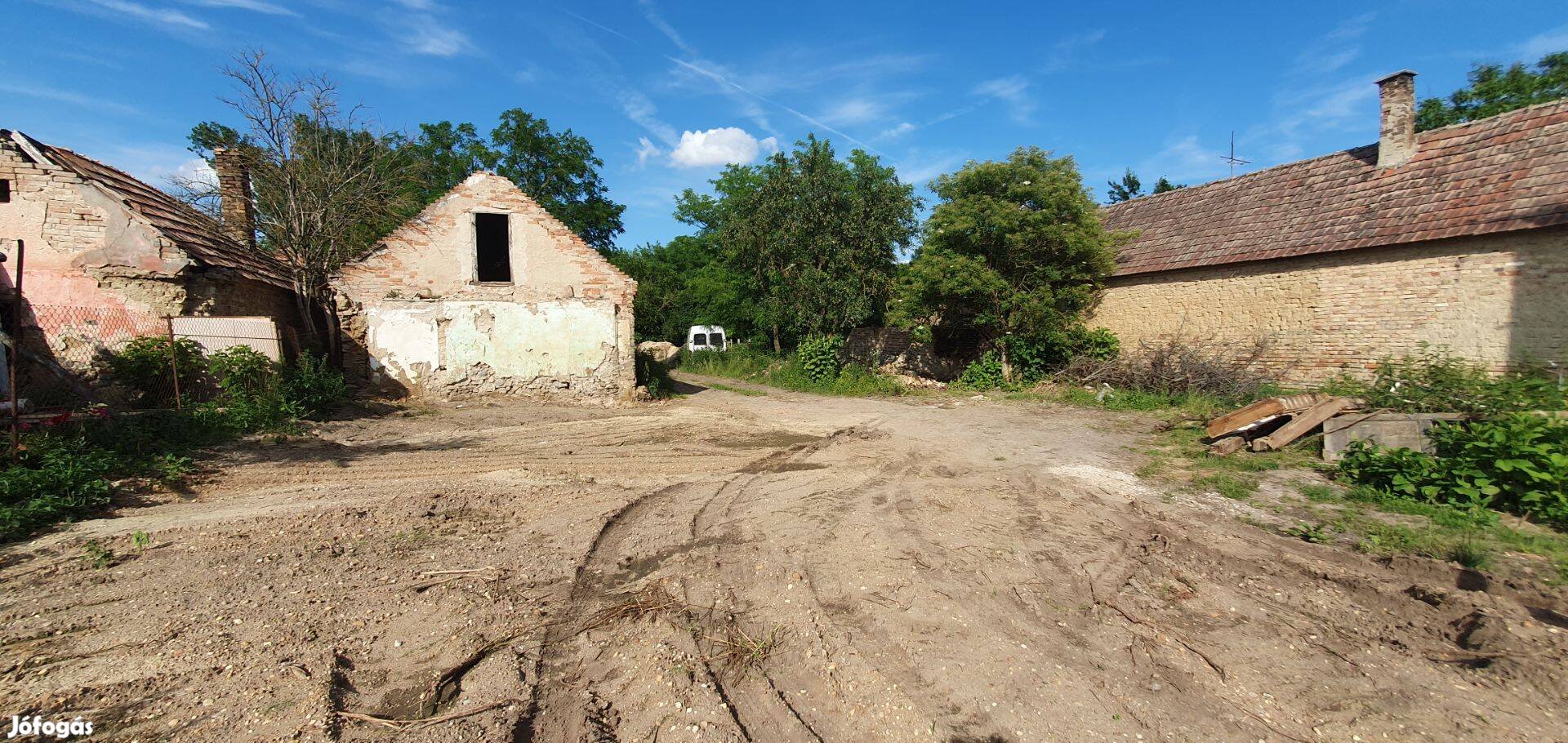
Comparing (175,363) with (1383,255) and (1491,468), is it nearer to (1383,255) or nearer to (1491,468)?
(1491,468)

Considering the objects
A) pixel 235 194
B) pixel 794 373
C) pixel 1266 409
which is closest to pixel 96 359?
pixel 235 194

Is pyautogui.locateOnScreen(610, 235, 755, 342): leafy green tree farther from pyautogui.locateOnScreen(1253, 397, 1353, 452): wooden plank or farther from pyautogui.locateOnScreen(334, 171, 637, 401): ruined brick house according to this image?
pyautogui.locateOnScreen(1253, 397, 1353, 452): wooden plank

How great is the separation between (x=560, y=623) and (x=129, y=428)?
741 cm

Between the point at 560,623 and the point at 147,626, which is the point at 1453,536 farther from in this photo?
the point at 147,626

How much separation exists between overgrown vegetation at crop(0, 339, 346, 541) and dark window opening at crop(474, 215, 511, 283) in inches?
202

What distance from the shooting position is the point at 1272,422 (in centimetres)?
841

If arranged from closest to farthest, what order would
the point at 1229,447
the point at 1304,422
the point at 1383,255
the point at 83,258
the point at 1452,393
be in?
the point at 1452,393
the point at 1304,422
the point at 1229,447
the point at 83,258
the point at 1383,255

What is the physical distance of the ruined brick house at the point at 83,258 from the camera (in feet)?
33.6

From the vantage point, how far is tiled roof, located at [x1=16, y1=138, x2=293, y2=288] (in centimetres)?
1078

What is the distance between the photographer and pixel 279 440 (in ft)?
28.2

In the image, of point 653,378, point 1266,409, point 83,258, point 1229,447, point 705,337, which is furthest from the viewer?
point 705,337

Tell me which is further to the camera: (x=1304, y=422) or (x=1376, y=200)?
(x=1376, y=200)

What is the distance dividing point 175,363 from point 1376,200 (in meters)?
22.1

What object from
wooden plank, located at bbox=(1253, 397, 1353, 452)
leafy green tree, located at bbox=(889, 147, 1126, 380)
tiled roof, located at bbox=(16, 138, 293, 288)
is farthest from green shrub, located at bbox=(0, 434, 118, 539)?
leafy green tree, located at bbox=(889, 147, 1126, 380)
